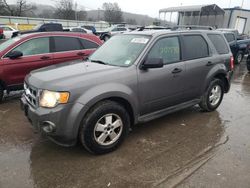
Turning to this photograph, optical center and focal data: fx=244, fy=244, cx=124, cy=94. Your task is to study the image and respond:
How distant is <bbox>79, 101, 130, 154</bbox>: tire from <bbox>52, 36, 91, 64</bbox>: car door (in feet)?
10.9

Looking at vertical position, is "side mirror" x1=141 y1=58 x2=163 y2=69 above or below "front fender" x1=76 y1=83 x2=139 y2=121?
above

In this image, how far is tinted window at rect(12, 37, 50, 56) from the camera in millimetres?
6008

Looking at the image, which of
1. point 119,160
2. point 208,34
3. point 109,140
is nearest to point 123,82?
point 109,140

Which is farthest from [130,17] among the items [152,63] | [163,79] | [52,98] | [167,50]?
[52,98]

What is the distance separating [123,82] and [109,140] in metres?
0.90

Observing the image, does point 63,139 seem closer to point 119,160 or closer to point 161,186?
point 119,160

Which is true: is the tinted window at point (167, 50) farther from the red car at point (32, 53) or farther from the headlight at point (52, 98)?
the red car at point (32, 53)

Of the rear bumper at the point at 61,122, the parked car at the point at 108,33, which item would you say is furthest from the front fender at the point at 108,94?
the parked car at the point at 108,33

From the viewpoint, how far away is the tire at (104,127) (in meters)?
3.38

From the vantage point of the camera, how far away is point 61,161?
11.4ft

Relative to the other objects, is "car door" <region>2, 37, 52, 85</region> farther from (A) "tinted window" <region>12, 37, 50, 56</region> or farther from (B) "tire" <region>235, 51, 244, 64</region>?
(B) "tire" <region>235, 51, 244, 64</region>

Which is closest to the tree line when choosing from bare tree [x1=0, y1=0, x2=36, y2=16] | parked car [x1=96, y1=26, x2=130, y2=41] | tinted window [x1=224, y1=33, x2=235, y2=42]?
bare tree [x1=0, y1=0, x2=36, y2=16]

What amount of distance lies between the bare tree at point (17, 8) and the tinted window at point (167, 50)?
55317 millimetres

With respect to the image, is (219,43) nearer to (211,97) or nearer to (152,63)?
(211,97)
